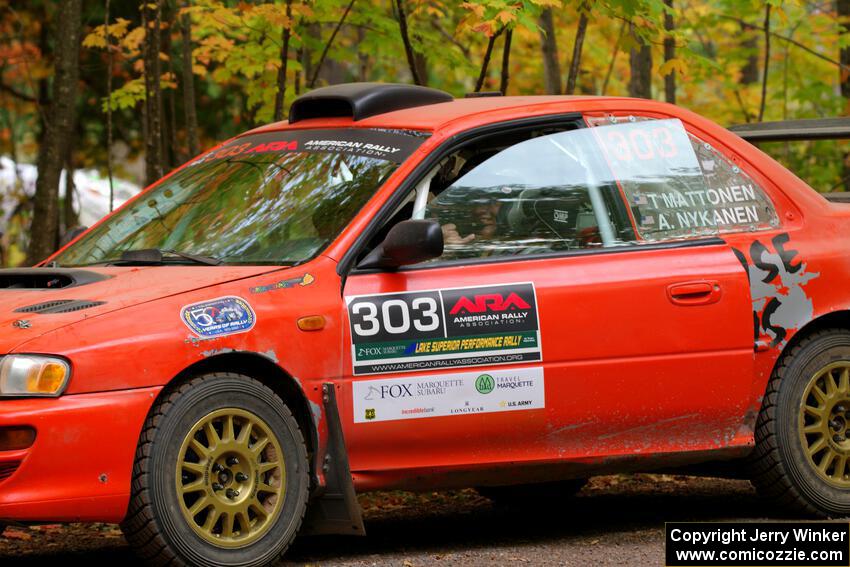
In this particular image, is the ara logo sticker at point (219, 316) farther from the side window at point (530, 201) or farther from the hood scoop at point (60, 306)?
the side window at point (530, 201)

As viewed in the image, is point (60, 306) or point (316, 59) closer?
point (60, 306)

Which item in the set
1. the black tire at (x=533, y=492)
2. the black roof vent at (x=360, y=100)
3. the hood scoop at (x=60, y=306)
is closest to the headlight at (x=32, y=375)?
the hood scoop at (x=60, y=306)

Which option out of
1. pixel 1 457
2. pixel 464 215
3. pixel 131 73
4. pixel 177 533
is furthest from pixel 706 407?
pixel 131 73

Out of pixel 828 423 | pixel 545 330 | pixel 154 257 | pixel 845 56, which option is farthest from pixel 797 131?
pixel 845 56

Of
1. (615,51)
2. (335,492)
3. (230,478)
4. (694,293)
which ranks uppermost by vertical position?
(615,51)

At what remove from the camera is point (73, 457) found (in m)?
4.42

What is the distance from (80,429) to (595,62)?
15040 millimetres

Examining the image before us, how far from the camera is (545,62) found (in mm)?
12734

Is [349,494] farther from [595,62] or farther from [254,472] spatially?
[595,62]

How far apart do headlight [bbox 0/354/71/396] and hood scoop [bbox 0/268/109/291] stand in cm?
75

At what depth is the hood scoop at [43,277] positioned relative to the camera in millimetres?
5152

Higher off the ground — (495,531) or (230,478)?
(230,478)

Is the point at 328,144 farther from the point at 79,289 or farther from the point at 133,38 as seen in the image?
the point at 133,38

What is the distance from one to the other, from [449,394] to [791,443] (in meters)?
1.69
